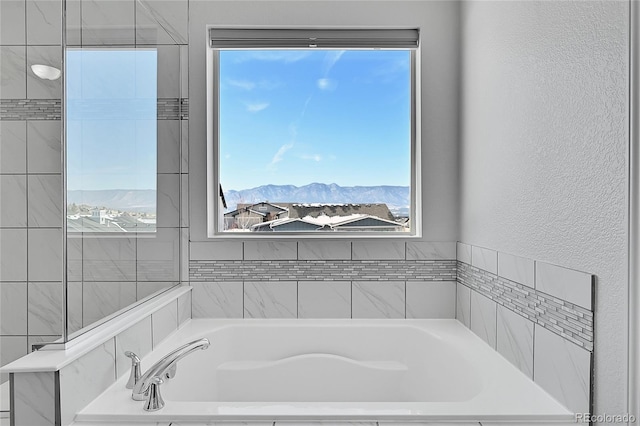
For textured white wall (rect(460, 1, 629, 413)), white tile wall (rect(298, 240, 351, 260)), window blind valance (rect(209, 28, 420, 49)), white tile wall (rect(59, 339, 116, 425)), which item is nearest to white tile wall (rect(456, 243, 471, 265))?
textured white wall (rect(460, 1, 629, 413))

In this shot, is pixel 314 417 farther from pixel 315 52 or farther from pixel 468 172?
pixel 315 52

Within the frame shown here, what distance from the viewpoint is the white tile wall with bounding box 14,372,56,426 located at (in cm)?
133

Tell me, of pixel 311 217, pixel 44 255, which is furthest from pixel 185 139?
pixel 44 255

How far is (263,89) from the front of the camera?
2711 mm

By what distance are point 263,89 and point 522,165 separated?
1542 mm

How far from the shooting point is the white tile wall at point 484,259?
6.64 ft

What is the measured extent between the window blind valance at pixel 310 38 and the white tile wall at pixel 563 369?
1698mm

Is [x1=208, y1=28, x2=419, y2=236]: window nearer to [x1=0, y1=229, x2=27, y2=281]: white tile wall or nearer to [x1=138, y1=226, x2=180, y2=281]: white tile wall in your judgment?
[x1=138, y1=226, x2=180, y2=281]: white tile wall

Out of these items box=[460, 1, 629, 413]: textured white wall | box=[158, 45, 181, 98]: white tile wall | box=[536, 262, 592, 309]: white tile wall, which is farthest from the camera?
box=[158, 45, 181, 98]: white tile wall

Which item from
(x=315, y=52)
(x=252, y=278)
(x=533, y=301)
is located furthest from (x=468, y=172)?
(x=252, y=278)

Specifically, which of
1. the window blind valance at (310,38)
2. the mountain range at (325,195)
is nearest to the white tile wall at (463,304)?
the mountain range at (325,195)

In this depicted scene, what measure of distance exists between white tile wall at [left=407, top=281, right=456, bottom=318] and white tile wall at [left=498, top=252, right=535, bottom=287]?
0.66m

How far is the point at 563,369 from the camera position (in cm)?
146

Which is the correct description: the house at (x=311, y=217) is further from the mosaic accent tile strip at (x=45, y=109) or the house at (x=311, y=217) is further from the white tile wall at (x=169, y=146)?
the mosaic accent tile strip at (x=45, y=109)
